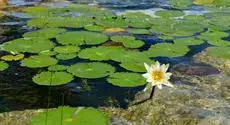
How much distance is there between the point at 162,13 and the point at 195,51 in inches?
70.8

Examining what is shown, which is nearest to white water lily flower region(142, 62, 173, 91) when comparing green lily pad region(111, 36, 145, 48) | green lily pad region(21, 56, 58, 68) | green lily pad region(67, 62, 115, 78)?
green lily pad region(67, 62, 115, 78)

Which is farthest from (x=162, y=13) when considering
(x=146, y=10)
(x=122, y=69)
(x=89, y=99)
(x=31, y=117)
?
(x=31, y=117)

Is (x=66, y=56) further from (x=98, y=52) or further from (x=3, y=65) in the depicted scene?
(x=3, y=65)

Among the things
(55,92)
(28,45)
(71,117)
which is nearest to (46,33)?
(28,45)

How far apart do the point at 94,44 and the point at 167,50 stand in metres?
0.89

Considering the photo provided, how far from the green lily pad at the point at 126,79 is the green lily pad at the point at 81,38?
1.06 meters

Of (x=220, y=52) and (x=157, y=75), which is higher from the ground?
(x=157, y=75)

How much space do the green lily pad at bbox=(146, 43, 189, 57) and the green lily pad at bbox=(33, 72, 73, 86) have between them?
1.12 meters

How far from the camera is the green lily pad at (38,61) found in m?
4.59

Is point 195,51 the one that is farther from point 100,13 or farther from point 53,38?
point 100,13

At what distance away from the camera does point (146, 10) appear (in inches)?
285

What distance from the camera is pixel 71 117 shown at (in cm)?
327

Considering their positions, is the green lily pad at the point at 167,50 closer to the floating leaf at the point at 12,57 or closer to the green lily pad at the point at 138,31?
the green lily pad at the point at 138,31

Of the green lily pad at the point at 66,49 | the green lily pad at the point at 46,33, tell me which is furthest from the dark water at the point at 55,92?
the green lily pad at the point at 46,33
